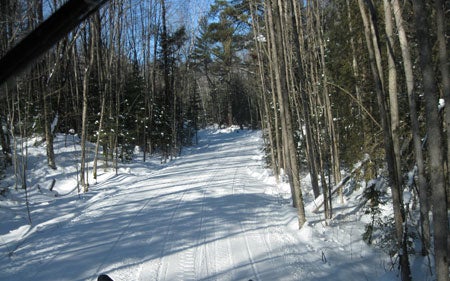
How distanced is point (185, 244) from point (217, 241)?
667mm

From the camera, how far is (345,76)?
10008 mm

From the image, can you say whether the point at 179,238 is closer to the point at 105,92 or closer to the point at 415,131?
the point at 415,131

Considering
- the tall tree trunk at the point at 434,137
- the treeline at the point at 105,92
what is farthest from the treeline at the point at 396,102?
the treeline at the point at 105,92

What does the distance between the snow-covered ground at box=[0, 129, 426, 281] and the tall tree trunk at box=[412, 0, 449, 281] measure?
6.14 feet

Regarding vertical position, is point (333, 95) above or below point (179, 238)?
above

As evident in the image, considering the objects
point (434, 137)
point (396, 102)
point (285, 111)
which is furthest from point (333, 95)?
point (434, 137)

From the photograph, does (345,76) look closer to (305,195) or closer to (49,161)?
(305,195)

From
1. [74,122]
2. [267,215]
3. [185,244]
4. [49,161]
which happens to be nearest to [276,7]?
[267,215]

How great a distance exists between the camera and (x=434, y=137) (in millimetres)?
3908

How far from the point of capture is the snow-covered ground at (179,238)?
224 inches

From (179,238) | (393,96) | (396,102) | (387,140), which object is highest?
(393,96)

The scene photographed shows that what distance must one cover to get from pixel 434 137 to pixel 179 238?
5117 millimetres

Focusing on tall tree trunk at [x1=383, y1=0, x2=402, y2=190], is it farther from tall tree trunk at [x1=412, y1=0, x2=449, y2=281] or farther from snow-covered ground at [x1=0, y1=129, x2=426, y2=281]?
snow-covered ground at [x1=0, y1=129, x2=426, y2=281]

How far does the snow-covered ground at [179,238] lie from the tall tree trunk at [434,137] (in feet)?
6.14
